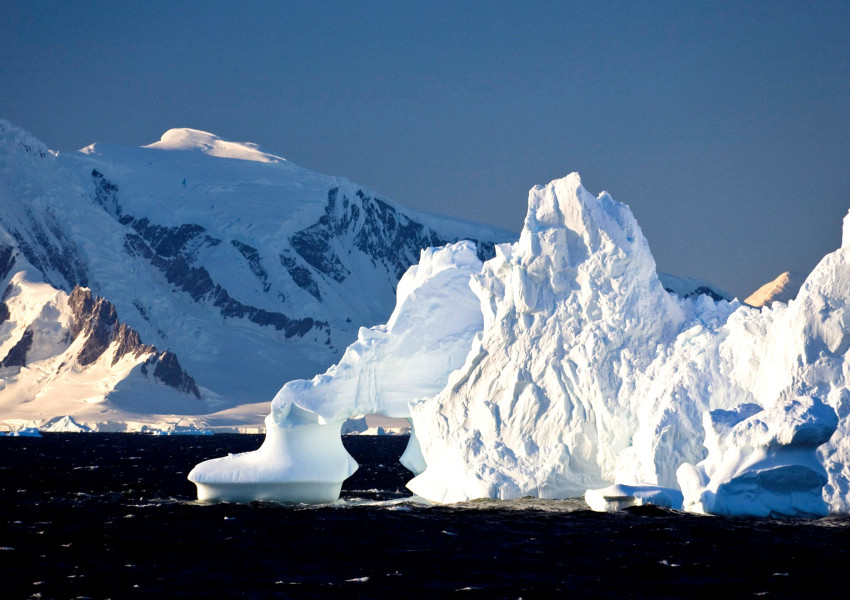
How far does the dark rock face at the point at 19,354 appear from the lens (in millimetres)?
194250

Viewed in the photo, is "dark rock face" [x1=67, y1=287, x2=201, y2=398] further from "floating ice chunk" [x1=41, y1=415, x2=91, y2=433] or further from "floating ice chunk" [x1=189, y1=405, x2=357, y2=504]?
"floating ice chunk" [x1=189, y1=405, x2=357, y2=504]

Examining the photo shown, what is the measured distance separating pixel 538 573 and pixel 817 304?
1182 cm

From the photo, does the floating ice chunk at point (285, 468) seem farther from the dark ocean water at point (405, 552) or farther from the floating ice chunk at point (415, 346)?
the floating ice chunk at point (415, 346)

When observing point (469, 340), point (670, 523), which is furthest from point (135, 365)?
point (670, 523)

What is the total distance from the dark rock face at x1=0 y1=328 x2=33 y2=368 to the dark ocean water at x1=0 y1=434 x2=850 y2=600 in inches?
6555

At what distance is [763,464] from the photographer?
28203 mm

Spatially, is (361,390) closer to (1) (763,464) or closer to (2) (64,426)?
(1) (763,464)

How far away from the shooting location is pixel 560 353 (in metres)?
36.0

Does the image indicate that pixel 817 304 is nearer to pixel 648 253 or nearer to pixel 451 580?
pixel 648 253

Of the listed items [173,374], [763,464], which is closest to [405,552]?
[763,464]

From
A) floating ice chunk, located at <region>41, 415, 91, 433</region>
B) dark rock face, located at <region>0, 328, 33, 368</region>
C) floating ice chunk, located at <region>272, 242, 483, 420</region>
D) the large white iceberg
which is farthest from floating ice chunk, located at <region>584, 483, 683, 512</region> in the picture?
dark rock face, located at <region>0, 328, 33, 368</region>

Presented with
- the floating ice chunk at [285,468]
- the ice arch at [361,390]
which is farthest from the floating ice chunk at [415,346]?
the floating ice chunk at [285,468]

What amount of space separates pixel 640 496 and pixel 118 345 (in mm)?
172343

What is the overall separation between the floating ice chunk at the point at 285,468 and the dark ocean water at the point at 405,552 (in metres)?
0.75
